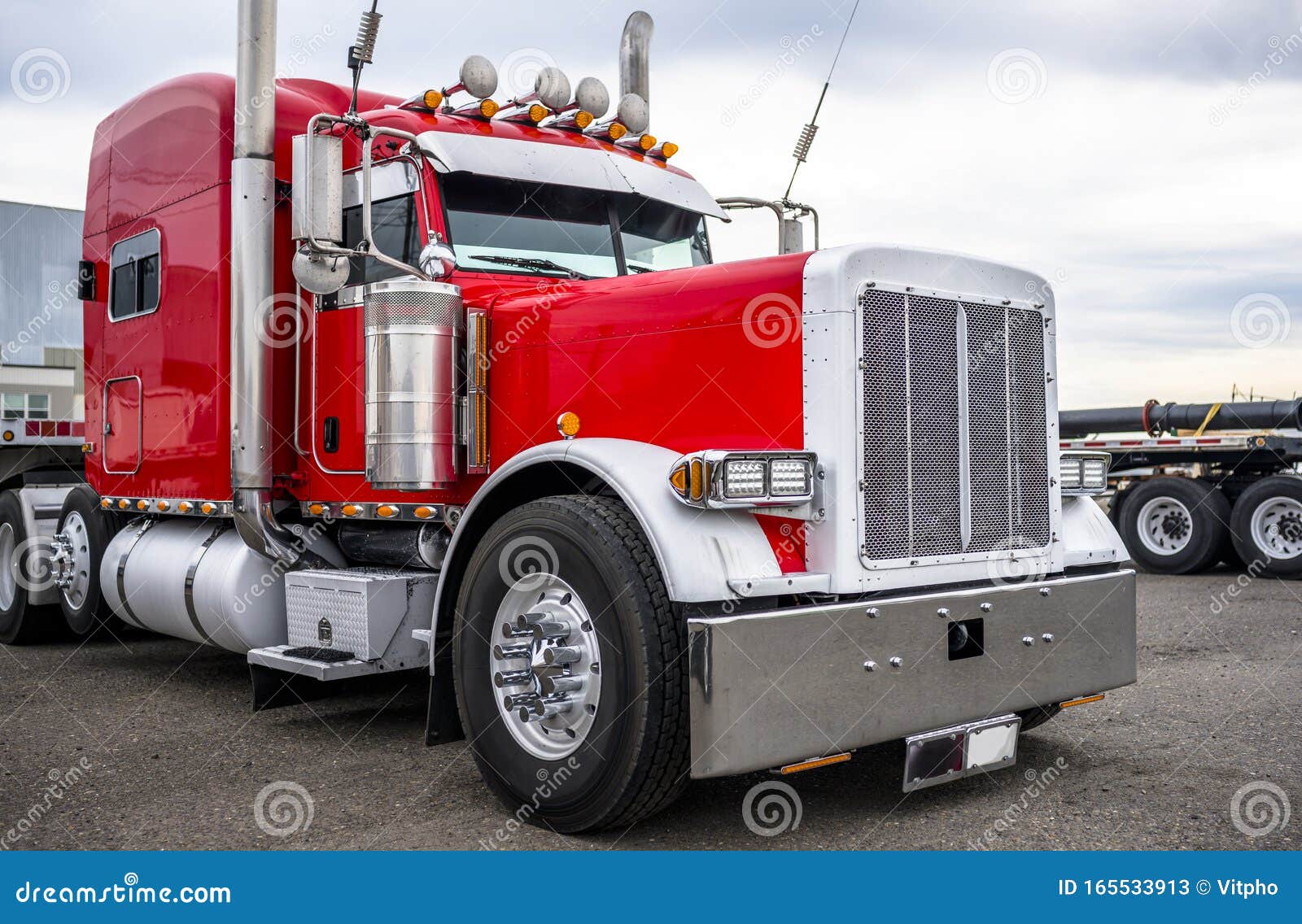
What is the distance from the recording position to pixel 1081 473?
15.9 feet

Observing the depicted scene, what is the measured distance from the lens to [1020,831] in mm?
3920

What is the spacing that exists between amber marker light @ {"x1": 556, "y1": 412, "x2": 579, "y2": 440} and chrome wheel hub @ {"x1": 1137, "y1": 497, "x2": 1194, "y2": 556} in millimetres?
9992

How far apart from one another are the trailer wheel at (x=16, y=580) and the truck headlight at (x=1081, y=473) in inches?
259

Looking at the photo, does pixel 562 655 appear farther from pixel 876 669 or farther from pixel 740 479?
pixel 876 669

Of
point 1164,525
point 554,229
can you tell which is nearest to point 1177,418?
point 1164,525

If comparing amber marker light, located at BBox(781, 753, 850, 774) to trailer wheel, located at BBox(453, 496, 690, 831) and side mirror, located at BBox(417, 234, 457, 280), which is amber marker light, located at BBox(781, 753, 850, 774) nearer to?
trailer wheel, located at BBox(453, 496, 690, 831)

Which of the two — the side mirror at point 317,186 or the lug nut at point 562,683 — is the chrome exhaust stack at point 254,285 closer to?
the side mirror at point 317,186

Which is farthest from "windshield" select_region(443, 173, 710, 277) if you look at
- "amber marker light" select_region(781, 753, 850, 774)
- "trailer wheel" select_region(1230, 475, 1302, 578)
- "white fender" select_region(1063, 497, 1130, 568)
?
"trailer wheel" select_region(1230, 475, 1302, 578)

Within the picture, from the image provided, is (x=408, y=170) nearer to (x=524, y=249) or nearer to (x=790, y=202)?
(x=524, y=249)

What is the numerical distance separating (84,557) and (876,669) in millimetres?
5726

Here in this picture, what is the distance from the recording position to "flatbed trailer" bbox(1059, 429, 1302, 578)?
1198 centimetres

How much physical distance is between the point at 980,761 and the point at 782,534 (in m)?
1.06

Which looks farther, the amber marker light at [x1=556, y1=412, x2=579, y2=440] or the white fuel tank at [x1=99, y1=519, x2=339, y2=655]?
the white fuel tank at [x1=99, y1=519, x2=339, y2=655]

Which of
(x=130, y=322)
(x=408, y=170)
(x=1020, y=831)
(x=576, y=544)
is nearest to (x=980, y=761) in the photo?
(x=1020, y=831)
